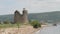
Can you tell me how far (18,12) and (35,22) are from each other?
51.5 feet

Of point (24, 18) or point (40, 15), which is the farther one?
point (40, 15)

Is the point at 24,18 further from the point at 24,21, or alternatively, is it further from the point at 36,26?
the point at 36,26

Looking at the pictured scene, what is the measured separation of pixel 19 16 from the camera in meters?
77.9

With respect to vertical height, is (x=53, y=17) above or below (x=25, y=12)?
below

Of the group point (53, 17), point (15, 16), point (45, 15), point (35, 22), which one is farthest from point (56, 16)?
point (35, 22)

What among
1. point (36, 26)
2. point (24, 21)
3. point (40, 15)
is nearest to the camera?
point (36, 26)

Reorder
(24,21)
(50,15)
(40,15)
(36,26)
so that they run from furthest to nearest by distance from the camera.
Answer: (50,15) < (40,15) < (24,21) < (36,26)

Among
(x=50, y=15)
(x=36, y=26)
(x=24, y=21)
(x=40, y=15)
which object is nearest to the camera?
(x=36, y=26)

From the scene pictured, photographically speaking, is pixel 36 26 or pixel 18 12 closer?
pixel 36 26

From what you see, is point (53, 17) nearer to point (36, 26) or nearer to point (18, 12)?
point (18, 12)

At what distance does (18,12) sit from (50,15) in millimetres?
71725

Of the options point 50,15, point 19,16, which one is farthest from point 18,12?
point 50,15

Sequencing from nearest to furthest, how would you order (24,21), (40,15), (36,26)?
1. (36,26)
2. (24,21)
3. (40,15)

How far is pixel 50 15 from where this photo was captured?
147 metres
